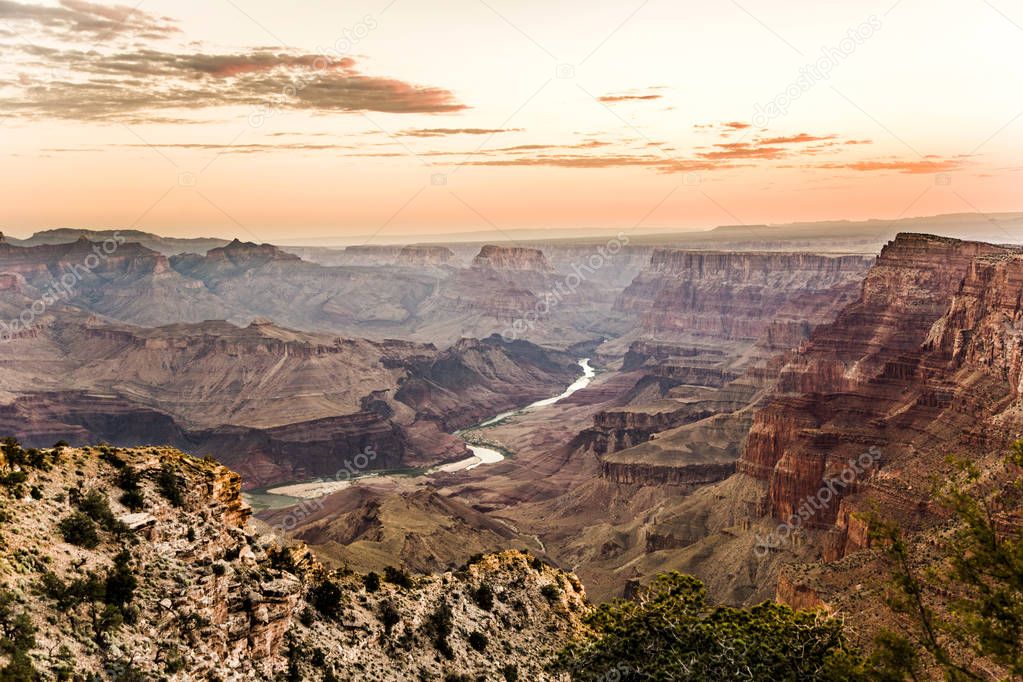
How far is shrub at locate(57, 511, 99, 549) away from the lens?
29641 millimetres

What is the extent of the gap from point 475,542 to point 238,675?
3377 inches

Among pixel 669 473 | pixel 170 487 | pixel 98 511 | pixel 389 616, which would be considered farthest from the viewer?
pixel 669 473

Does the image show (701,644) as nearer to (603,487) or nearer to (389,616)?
(389,616)

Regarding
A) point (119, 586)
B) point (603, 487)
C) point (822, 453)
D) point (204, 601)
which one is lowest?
point (603, 487)

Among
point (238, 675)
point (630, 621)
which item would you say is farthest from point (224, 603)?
point (630, 621)

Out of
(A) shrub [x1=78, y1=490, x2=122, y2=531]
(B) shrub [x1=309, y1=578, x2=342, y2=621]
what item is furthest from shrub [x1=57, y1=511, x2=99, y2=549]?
(B) shrub [x1=309, y1=578, x2=342, y2=621]

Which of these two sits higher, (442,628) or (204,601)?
(204,601)

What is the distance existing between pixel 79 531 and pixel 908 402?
9128 cm

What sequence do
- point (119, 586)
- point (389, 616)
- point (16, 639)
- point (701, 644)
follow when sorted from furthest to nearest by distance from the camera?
point (389, 616) → point (701, 644) → point (119, 586) → point (16, 639)

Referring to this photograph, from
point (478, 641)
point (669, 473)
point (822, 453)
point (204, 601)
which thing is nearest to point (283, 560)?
point (204, 601)

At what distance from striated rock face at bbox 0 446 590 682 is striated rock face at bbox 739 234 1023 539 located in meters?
39.7

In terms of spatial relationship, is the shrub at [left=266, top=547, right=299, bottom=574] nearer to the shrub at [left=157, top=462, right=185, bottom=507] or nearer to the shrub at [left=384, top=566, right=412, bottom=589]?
the shrub at [left=157, top=462, right=185, bottom=507]

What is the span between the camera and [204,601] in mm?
30312

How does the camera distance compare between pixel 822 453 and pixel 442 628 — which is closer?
pixel 442 628
